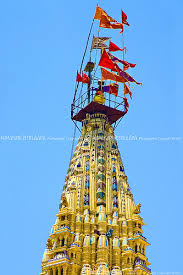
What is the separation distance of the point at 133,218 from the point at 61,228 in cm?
862

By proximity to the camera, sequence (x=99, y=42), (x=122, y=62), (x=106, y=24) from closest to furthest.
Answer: (x=106, y=24) < (x=122, y=62) < (x=99, y=42)

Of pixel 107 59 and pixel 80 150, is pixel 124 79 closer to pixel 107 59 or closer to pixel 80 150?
pixel 107 59

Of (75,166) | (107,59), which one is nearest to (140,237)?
(75,166)

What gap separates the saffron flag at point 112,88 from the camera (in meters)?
73.0

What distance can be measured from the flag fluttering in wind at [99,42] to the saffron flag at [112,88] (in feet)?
17.1

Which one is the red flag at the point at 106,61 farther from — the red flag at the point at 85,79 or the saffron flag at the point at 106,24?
the red flag at the point at 85,79

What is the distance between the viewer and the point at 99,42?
7444 cm

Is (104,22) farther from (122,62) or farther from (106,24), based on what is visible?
(122,62)

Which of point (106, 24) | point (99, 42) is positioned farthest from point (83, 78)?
point (106, 24)

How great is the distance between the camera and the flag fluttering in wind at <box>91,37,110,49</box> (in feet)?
243

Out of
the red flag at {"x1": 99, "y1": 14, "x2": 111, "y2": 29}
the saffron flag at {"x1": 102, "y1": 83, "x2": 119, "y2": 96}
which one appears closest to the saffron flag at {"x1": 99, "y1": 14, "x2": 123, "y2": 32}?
the red flag at {"x1": 99, "y1": 14, "x2": 111, "y2": 29}

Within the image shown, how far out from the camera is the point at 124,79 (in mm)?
71938

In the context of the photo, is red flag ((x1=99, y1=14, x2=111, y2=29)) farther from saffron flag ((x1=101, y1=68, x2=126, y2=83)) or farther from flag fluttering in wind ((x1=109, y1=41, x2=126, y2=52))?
saffron flag ((x1=101, y1=68, x2=126, y2=83))

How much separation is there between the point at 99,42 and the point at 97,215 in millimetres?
24374
